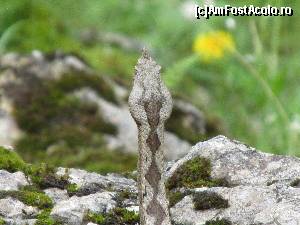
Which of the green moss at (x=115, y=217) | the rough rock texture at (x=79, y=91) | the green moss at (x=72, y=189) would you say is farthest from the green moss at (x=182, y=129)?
the green moss at (x=115, y=217)

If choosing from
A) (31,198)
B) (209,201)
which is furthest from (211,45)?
(31,198)

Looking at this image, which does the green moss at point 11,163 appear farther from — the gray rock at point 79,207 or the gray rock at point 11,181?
the gray rock at point 79,207

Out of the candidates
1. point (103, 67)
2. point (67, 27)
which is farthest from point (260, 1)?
point (67, 27)

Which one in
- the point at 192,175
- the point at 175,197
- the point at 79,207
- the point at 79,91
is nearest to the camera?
the point at 79,207

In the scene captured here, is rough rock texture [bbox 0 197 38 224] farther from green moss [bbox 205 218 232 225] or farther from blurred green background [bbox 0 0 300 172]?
blurred green background [bbox 0 0 300 172]

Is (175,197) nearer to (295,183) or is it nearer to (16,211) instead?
(295,183)
